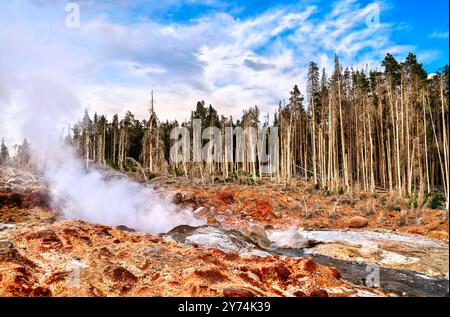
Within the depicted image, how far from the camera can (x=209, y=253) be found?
973 cm

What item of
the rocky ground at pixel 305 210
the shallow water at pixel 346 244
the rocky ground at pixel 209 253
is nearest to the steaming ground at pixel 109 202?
the rocky ground at pixel 209 253

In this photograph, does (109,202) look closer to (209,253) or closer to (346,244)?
(209,253)

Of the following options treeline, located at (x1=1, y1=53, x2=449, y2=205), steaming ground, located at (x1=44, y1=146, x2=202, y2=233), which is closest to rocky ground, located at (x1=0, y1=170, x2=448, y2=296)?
steaming ground, located at (x1=44, y1=146, x2=202, y2=233)

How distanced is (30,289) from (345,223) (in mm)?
16498

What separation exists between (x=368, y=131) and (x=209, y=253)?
26.1 metres

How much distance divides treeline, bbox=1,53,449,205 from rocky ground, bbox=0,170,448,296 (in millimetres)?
6611

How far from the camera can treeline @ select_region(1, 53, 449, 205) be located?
91.6ft

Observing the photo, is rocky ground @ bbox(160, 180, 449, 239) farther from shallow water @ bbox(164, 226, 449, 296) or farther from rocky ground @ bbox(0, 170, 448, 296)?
shallow water @ bbox(164, 226, 449, 296)

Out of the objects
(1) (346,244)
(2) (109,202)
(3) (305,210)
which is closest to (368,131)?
(3) (305,210)

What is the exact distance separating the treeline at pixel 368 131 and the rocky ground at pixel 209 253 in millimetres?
6611

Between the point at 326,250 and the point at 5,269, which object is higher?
the point at 5,269
